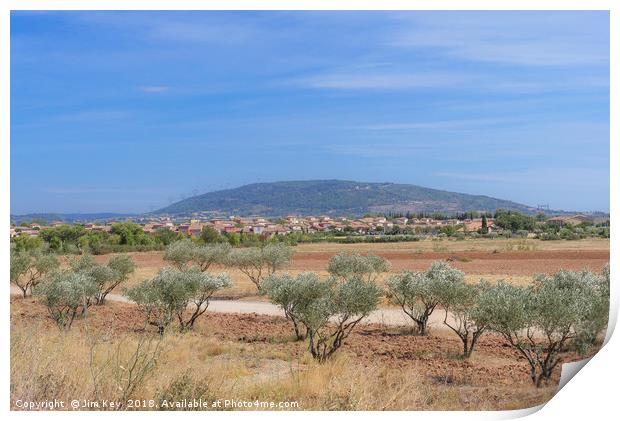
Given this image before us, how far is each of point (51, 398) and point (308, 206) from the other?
13308 millimetres

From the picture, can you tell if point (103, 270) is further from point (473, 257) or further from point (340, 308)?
point (473, 257)

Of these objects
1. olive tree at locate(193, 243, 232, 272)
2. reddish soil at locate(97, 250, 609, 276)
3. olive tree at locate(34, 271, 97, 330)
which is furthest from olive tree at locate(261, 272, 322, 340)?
reddish soil at locate(97, 250, 609, 276)

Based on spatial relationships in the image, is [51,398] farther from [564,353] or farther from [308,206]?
[308,206]

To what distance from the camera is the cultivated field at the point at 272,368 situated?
5980mm

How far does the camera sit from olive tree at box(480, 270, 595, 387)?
7195 mm

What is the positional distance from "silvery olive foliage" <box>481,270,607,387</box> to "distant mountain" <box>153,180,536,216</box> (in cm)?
824

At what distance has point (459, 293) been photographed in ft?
38.0

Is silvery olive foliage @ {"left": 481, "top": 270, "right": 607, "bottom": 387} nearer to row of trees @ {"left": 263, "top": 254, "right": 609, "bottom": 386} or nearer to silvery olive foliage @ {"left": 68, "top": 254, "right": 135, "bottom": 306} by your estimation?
row of trees @ {"left": 263, "top": 254, "right": 609, "bottom": 386}

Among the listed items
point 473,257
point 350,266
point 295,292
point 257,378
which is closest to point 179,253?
point 350,266

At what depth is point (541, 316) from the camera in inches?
301

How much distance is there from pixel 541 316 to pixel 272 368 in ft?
12.3

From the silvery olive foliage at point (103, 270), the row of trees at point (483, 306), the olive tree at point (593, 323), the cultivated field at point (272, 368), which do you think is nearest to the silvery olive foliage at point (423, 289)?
the row of trees at point (483, 306)
